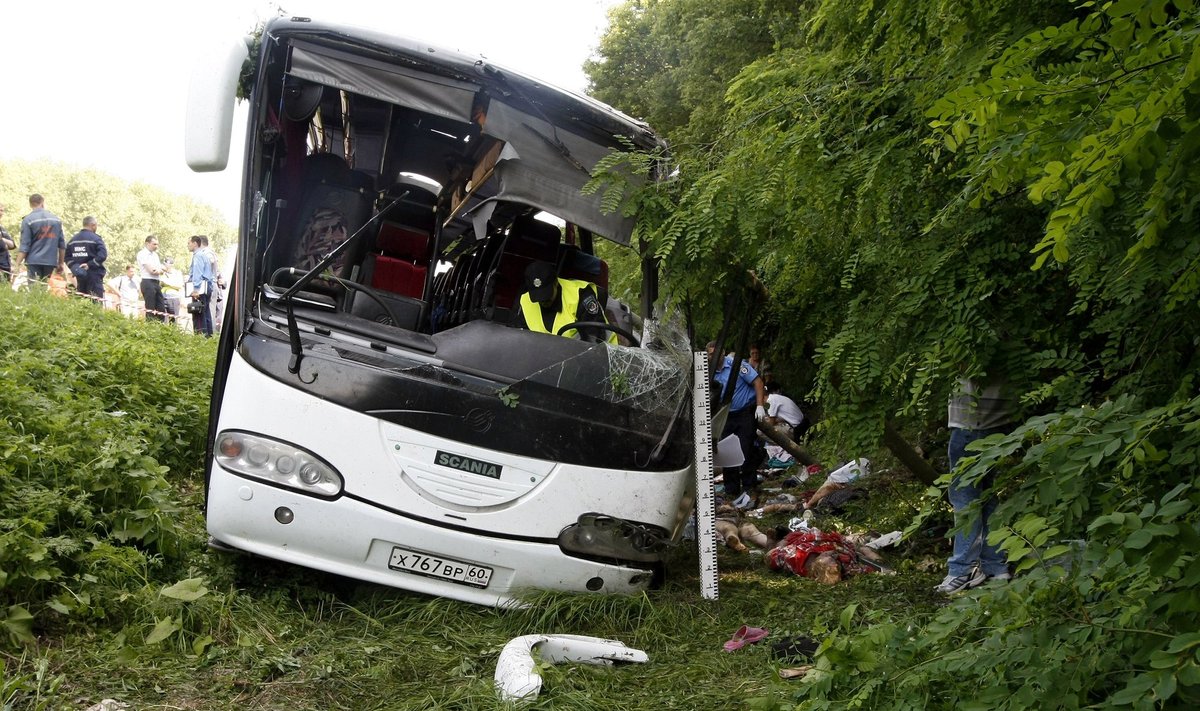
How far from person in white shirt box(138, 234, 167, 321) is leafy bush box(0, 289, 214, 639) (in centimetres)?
955

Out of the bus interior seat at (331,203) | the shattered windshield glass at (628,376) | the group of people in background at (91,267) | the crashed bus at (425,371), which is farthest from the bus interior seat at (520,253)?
the group of people in background at (91,267)

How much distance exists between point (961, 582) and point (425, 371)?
3.35 metres

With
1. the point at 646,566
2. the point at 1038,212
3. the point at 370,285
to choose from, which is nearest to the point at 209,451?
the point at 370,285

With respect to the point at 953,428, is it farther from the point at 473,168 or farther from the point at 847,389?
the point at 473,168

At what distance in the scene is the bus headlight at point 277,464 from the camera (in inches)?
180

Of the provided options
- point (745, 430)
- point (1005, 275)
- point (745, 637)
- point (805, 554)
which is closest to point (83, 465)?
point (745, 637)

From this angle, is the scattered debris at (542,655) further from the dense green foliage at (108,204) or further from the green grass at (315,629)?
the dense green foliage at (108,204)

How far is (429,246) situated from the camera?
20.5ft

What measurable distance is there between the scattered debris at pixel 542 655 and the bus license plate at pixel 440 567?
45 cm

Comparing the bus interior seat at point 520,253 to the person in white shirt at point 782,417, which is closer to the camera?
the bus interior seat at point 520,253

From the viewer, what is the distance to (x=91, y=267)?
16.6 metres

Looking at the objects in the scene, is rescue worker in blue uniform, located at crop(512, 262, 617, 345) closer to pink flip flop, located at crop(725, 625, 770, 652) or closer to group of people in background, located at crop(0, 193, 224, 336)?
pink flip flop, located at crop(725, 625, 770, 652)

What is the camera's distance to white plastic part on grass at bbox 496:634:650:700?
383cm

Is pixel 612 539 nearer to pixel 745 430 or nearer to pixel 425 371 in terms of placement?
pixel 425 371
